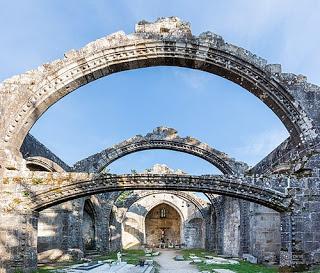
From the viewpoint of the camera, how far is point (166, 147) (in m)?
21.5

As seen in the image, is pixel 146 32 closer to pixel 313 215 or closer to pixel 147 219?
pixel 313 215

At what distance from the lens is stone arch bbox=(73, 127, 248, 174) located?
69.7ft

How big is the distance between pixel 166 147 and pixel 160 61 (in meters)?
10.5

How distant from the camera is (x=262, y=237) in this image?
55.7 feet

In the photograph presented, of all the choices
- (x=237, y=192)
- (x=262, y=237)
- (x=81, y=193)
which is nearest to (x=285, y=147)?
(x=237, y=192)

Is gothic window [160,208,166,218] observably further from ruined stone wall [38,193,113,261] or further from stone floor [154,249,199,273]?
ruined stone wall [38,193,113,261]

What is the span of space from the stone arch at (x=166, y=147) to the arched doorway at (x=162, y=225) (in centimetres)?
1938

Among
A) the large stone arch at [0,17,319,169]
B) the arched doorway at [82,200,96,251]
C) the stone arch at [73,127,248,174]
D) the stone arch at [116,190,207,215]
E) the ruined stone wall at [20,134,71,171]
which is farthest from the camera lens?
the stone arch at [116,190,207,215]

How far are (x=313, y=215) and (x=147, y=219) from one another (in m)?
31.2

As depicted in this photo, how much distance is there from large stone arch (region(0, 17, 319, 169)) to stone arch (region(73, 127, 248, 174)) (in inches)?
400

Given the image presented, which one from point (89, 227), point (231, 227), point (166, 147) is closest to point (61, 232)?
point (89, 227)

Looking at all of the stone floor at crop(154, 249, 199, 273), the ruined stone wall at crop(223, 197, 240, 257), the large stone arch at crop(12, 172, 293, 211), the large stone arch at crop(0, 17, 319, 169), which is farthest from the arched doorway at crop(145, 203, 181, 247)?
the large stone arch at crop(12, 172, 293, 211)

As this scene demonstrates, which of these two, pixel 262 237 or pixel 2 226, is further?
pixel 262 237

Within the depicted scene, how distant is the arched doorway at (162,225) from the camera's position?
40.0 meters
